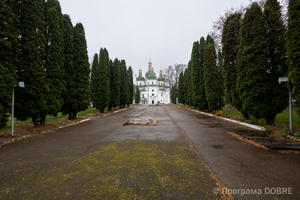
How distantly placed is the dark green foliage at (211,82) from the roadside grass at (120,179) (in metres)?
11.3

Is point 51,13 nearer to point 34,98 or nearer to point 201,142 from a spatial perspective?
point 34,98

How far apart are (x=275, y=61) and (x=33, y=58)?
12499 mm

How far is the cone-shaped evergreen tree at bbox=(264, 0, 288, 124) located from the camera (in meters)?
6.47

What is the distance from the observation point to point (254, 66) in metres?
6.98

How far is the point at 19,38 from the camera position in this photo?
6.43 m

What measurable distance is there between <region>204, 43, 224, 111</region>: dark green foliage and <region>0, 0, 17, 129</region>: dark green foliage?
48.6ft

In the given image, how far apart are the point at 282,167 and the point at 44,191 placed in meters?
4.93

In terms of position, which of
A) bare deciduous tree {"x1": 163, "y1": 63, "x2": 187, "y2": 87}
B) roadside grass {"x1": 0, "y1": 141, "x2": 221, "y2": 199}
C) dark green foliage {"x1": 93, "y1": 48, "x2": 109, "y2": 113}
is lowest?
roadside grass {"x1": 0, "y1": 141, "x2": 221, "y2": 199}

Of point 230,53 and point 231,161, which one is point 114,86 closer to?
point 230,53

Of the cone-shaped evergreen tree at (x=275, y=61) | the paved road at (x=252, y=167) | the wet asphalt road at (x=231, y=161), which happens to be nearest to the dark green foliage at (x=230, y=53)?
the cone-shaped evergreen tree at (x=275, y=61)

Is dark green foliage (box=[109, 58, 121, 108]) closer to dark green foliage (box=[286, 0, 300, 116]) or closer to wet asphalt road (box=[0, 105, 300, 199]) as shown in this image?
wet asphalt road (box=[0, 105, 300, 199])

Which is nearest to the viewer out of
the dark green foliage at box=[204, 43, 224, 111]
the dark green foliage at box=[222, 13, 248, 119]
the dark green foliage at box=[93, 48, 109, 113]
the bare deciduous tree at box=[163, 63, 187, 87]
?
the dark green foliage at box=[222, 13, 248, 119]

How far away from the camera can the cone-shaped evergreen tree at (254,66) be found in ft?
22.1

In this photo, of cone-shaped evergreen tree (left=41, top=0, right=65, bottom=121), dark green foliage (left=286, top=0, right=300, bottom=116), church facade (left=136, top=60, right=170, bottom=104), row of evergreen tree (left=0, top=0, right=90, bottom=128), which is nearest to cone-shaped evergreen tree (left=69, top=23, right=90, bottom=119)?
row of evergreen tree (left=0, top=0, right=90, bottom=128)
